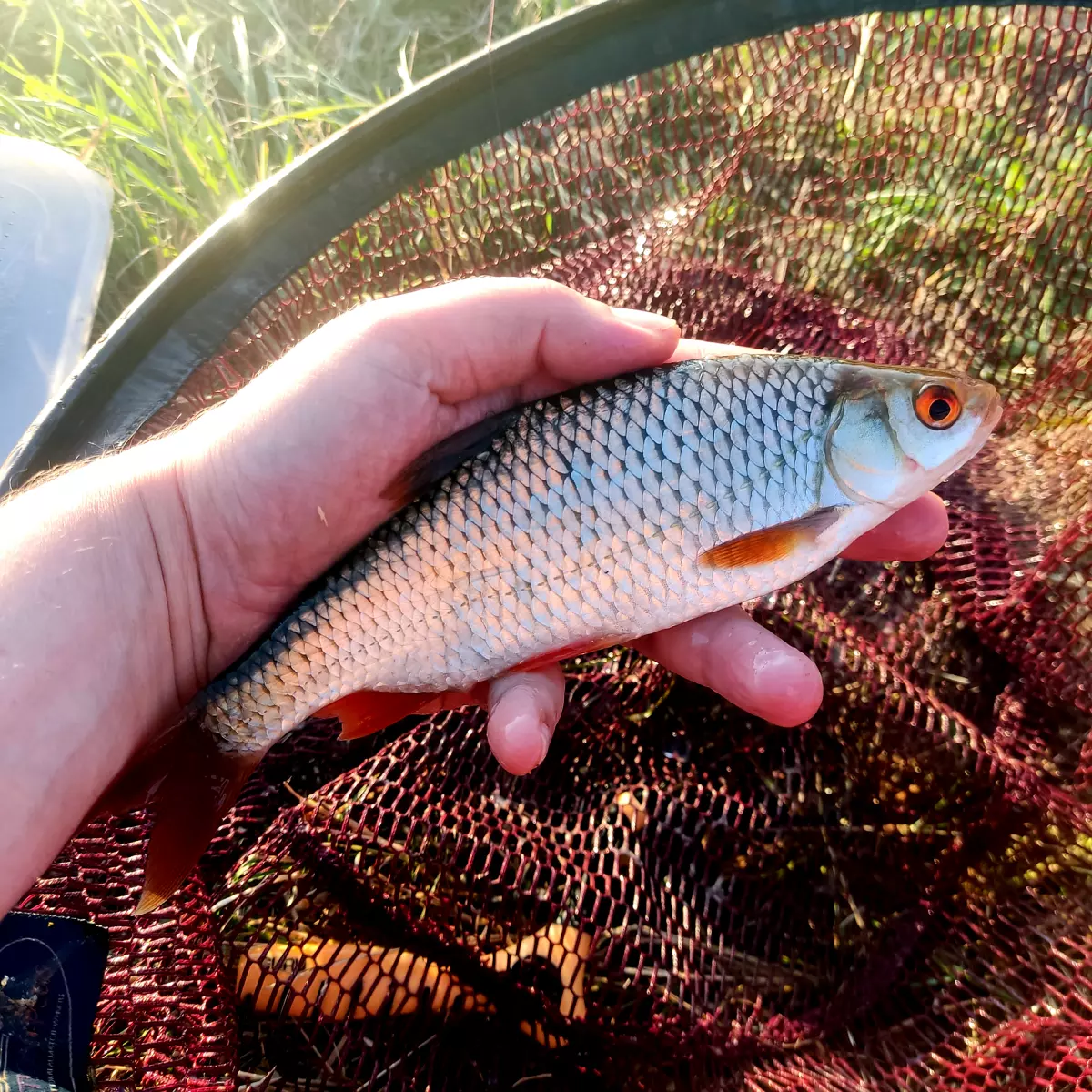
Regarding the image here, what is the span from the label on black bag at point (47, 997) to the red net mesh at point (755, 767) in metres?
0.07

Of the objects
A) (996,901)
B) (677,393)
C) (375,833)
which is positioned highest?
(677,393)

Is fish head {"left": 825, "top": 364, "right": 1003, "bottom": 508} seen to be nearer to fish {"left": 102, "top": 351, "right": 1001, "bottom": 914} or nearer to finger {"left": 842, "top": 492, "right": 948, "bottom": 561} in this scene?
fish {"left": 102, "top": 351, "right": 1001, "bottom": 914}

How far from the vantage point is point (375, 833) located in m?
1.57

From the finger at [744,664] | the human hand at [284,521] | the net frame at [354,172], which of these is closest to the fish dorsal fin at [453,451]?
the human hand at [284,521]

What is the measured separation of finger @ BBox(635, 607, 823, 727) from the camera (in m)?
1.38

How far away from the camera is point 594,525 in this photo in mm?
1363

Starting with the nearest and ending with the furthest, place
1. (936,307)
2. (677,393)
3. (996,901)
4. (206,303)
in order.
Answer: (677,393) < (996,901) < (206,303) < (936,307)

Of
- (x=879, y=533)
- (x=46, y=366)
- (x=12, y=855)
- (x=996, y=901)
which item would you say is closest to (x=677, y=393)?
(x=879, y=533)

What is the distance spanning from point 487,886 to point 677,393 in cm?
100

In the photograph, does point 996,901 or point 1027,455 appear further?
point 1027,455

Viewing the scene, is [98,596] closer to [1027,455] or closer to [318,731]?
[318,731]

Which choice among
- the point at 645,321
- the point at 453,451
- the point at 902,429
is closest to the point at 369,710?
the point at 453,451

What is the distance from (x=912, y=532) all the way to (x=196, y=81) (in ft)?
9.25

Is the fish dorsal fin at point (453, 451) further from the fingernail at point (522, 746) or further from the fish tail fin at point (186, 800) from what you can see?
the fish tail fin at point (186, 800)
